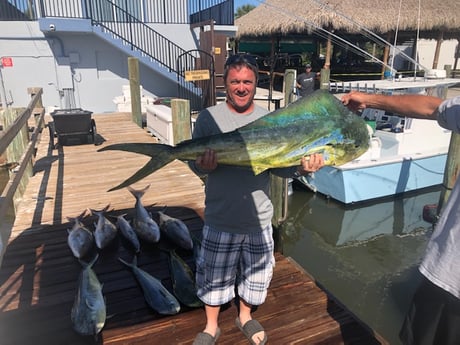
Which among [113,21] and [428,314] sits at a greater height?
[113,21]

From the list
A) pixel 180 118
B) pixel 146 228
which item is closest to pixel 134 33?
pixel 180 118

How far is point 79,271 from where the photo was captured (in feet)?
11.9

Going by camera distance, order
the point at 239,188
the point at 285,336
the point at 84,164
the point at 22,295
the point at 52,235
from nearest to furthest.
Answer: the point at 239,188 → the point at 285,336 → the point at 22,295 → the point at 52,235 → the point at 84,164

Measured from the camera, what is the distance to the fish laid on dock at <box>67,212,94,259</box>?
151 inches

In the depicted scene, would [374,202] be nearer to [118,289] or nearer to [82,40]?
[118,289]

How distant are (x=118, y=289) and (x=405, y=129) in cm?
801

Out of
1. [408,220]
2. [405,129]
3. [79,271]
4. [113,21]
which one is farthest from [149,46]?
[79,271]

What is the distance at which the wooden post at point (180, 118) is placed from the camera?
656 centimetres

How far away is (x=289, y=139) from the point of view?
2211 mm

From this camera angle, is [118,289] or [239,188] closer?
[239,188]

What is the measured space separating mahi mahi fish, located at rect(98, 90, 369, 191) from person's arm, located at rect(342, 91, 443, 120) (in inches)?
4.4

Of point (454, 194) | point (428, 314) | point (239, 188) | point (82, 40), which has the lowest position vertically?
point (428, 314)

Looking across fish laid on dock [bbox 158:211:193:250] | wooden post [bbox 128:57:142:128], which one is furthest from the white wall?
fish laid on dock [bbox 158:211:193:250]

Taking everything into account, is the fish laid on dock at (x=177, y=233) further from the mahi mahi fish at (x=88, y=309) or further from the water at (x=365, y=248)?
the water at (x=365, y=248)
